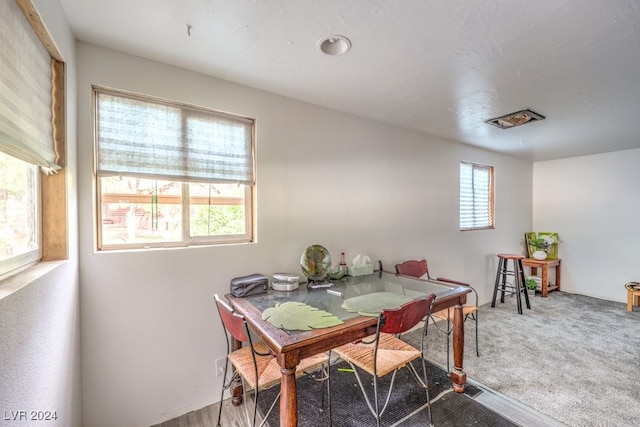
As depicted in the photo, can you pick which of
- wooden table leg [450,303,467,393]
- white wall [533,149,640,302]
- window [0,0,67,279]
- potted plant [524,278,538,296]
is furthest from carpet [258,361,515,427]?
white wall [533,149,640,302]

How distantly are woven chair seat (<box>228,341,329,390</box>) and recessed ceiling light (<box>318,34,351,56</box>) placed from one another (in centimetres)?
177

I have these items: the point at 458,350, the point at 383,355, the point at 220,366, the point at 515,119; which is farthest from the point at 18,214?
the point at 515,119

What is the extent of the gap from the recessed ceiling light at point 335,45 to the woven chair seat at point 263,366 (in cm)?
177

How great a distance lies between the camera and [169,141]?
1.84 meters

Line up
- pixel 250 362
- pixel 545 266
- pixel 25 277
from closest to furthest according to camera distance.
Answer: pixel 25 277 < pixel 250 362 < pixel 545 266

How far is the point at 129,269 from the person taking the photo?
1704 millimetres

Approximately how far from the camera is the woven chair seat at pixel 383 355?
5.28ft

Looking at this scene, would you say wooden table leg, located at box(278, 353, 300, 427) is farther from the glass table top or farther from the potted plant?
the potted plant

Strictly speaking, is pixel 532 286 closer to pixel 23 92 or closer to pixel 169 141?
pixel 169 141

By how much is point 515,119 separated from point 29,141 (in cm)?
353

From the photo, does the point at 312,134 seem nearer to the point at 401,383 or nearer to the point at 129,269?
the point at 129,269

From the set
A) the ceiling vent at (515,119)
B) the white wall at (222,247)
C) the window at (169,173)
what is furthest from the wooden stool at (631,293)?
the window at (169,173)

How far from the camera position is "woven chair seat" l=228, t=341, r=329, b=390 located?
147 cm

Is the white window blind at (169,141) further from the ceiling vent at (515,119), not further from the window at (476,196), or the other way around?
the window at (476,196)
